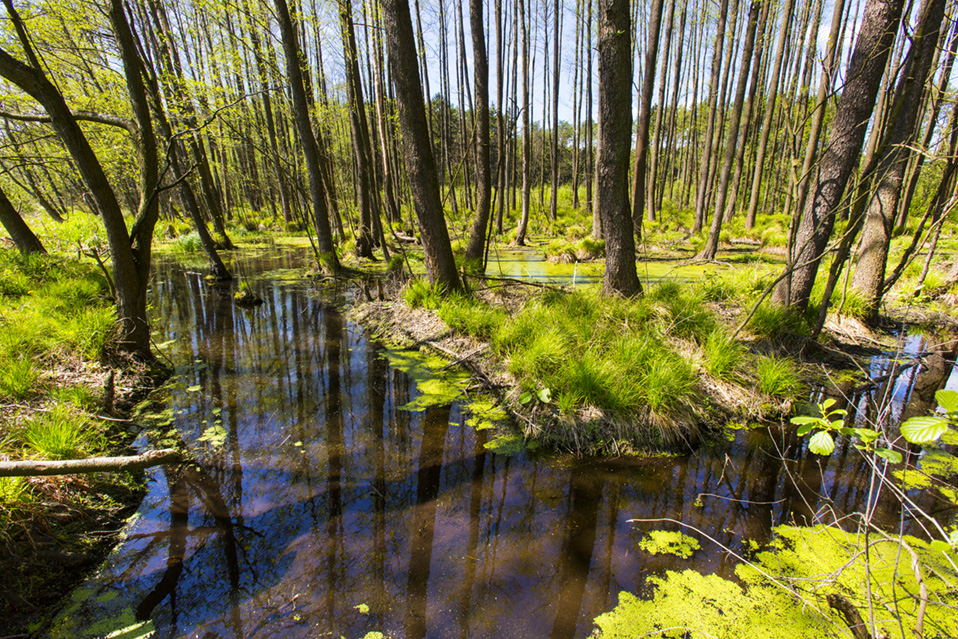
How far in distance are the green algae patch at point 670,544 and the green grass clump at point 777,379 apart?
210cm

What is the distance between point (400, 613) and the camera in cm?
196

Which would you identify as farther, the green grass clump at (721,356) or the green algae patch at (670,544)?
the green grass clump at (721,356)

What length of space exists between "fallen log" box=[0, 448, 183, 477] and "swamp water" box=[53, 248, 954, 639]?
514mm

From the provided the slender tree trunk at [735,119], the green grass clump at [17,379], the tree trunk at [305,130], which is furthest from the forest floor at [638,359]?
the tree trunk at [305,130]

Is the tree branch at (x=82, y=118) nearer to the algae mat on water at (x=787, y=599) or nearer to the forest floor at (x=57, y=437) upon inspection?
the forest floor at (x=57, y=437)

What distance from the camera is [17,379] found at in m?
3.07

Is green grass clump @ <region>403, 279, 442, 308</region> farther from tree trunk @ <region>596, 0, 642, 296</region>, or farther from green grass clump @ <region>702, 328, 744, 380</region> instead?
green grass clump @ <region>702, 328, 744, 380</region>

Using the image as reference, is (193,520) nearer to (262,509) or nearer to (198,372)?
(262,509)

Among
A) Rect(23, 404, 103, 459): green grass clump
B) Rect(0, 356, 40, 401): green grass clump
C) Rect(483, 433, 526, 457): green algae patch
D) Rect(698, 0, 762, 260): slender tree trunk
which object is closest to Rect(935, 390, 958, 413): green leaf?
Rect(483, 433, 526, 457): green algae patch

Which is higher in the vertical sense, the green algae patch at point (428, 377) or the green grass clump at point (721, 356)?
the green grass clump at point (721, 356)

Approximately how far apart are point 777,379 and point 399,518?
11.9ft

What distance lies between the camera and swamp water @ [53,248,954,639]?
Answer: 1.97 metres

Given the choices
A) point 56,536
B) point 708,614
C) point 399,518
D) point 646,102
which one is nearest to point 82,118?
point 56,536

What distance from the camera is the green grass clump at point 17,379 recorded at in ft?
9.84
